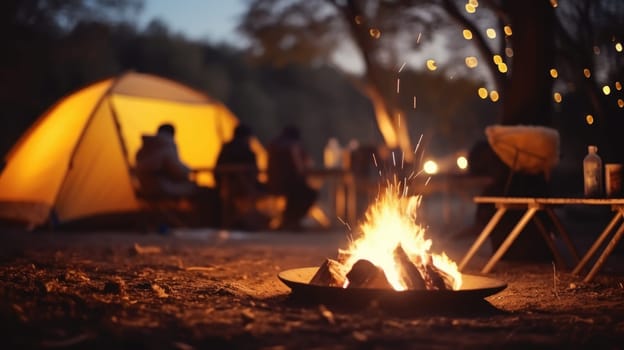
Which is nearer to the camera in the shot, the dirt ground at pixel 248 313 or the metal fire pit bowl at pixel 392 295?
the dirt ground at pixel 248 313

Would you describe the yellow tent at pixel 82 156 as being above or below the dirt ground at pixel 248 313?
above

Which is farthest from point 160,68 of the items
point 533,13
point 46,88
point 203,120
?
point 533,13

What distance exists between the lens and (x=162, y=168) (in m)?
10.1

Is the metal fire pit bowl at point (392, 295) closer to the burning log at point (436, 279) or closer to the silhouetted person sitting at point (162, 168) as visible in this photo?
the burning log at point (436, 279)

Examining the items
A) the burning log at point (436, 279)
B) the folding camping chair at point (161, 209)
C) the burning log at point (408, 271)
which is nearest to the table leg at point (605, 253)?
the burning log at point (436, 279)

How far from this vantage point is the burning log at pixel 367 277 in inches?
175

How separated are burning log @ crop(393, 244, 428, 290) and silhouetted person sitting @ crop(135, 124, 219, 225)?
5.97m

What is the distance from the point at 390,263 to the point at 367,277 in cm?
31

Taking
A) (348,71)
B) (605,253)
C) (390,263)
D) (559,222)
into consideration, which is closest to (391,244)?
(390,263)

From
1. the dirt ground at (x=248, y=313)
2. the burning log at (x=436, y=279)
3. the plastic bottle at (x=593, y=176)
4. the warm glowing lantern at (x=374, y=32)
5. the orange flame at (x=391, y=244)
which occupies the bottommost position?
the dirt ground at (x=248, y=313)

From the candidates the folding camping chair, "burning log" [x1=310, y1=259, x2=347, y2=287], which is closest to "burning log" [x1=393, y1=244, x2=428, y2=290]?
"burning log" [x1=310, y1=259, x2=347, y2=287]

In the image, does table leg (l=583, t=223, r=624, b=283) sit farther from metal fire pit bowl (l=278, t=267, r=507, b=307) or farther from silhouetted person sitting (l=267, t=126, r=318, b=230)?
silhouetted person sitting (l=267, t=126, r=318, b=230)

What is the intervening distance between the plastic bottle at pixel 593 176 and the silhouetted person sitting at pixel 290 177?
6188 mm

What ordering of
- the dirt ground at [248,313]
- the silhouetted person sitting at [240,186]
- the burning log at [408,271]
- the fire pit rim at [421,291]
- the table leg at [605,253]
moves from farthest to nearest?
the silhouetted person sitting at [240,186]
the table leg at [605,253]
the burning log at [408,271]
the fire pit rim at [421,291]
the dirt ground at [248,313]
